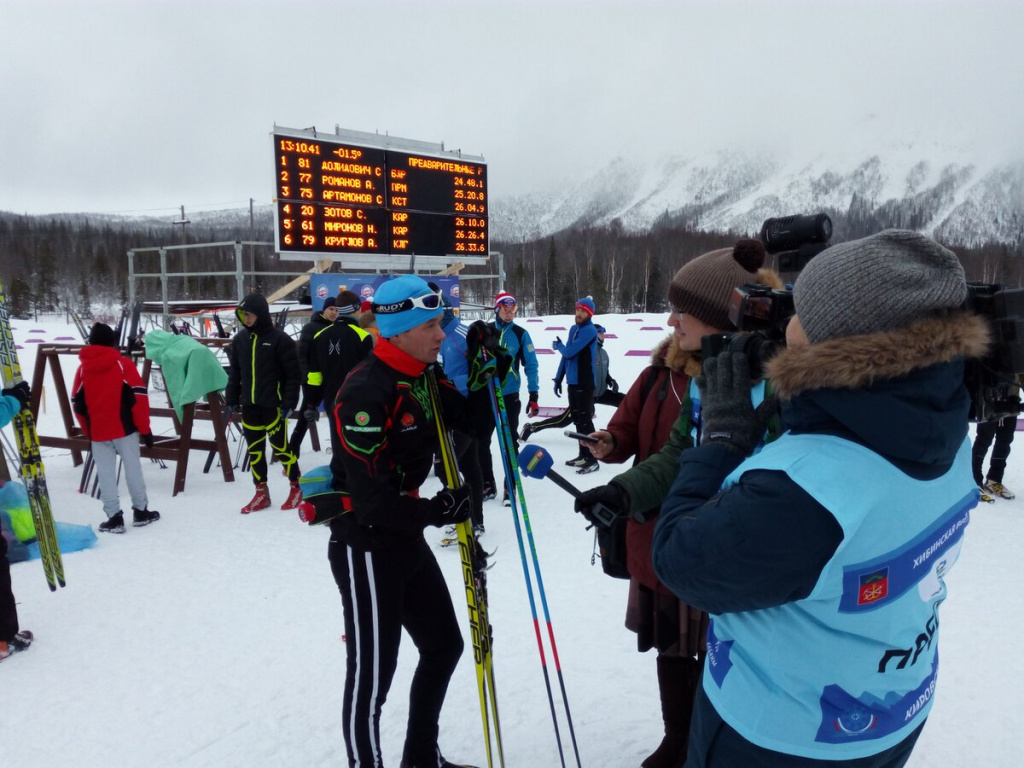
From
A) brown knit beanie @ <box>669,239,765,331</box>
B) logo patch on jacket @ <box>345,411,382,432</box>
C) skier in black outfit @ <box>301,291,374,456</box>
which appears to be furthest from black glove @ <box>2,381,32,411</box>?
brown knit beanie @ <box>669,239,765,331</box>

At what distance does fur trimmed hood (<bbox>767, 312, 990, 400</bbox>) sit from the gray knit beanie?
0.09 feet

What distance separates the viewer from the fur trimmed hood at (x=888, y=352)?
Answer: 3.47ft

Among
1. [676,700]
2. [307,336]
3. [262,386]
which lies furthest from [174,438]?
[676,700]

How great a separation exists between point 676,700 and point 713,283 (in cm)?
156

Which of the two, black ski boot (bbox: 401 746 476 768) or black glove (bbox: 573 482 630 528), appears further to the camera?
black ski boot (bbox: 401 746 476 768)

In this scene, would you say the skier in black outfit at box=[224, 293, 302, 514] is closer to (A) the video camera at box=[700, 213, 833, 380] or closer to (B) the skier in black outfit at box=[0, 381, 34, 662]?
(B) the skier in black outfit at box=[0, 381, 34, 662]

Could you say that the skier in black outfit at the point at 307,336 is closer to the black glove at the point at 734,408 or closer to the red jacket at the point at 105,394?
the red jacket at the point at 105,394

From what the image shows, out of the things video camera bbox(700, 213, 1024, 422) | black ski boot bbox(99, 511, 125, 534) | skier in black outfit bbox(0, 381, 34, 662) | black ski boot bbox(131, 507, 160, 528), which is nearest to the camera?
video camera bbox(700, 213, 1024, 422)

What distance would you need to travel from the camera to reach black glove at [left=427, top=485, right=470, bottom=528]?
2357mm

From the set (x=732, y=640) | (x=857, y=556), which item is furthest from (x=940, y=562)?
(x=732, y=640)

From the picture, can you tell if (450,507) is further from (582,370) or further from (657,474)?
(582,370)

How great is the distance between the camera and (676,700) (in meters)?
2.39

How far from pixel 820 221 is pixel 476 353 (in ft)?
4.66

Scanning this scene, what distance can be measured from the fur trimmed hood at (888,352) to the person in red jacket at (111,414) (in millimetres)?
5783
